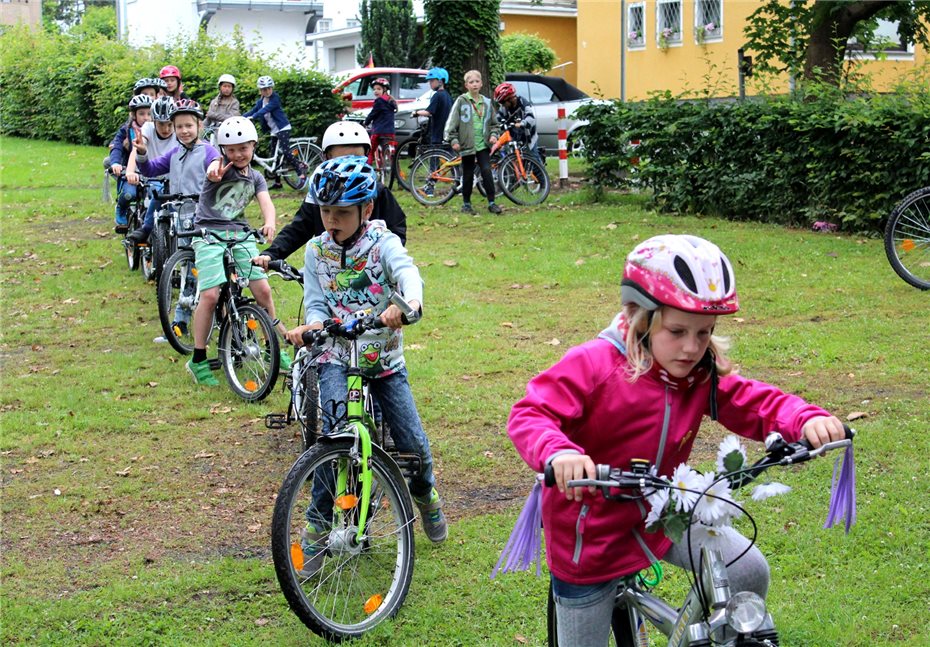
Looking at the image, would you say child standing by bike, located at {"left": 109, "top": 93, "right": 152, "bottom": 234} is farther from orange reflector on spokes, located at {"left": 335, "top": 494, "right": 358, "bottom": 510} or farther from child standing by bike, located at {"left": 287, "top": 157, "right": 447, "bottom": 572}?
orange reflector on spokes, located at {"left": 335, "top": 494, "right": 358, "bottom": 510}

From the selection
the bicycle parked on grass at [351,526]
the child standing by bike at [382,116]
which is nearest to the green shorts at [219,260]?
the bicycle parked on grass at [351,526]

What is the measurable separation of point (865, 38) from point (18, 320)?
1339cm

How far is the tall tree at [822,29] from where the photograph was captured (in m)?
16.5

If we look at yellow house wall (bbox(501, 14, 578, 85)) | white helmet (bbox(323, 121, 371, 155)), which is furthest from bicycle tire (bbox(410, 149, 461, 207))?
yellow house wall (bbox(501, 14, 578, 85))

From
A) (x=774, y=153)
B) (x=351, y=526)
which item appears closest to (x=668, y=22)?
(x=774, y=153)

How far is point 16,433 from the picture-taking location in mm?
7949

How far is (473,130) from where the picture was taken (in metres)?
16.7

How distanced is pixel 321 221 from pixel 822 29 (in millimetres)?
12566

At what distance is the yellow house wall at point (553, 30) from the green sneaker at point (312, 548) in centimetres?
3865

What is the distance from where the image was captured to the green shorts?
8586 millimetres

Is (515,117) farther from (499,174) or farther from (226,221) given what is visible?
(226,221)

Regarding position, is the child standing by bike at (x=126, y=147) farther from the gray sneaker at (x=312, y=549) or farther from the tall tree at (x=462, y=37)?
the tall tree at (x=462, y=37)

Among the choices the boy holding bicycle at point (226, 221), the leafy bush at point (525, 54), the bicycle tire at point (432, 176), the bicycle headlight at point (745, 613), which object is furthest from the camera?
the leafy bush at point (525, 54)

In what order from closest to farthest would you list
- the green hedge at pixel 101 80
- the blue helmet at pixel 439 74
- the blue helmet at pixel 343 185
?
the blue helmet at pixel 343 185 → the blue helmet at pixel 439 74 → the green hedge at pixel 101 80
